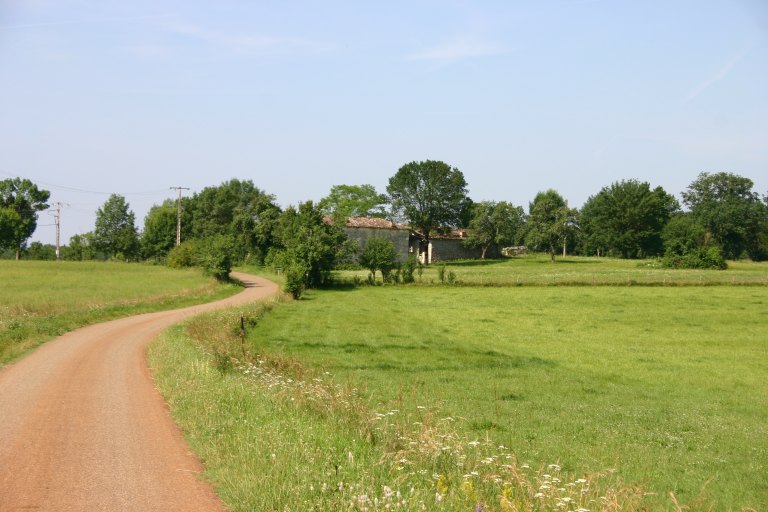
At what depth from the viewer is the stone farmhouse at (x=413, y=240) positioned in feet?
336

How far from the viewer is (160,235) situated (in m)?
140

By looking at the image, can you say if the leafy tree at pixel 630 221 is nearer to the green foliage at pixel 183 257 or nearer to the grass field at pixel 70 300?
the green foliage at pixel 183 257

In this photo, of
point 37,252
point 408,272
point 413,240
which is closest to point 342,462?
point 408,272

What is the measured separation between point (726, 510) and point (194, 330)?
21.4 meters

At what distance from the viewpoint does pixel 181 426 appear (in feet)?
37.1

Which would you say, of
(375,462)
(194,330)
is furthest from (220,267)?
(375,462)

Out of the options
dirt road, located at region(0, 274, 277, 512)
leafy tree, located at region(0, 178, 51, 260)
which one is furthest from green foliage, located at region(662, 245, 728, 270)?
leafy tree, located at region(0, 178, 51, 260)

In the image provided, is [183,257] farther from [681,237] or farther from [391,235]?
[681,237]

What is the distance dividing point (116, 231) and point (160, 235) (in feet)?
60.0

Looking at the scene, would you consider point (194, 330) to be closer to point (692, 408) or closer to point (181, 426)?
point (181, 426)

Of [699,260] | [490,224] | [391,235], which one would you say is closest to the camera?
[699,260]

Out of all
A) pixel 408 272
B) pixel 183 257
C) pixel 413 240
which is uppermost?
pixel 413 240

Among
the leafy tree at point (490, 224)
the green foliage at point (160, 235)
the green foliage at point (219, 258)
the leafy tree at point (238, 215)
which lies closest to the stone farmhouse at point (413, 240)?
the leafy tree at point (490, 224)

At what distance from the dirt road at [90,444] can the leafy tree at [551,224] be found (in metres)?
103
